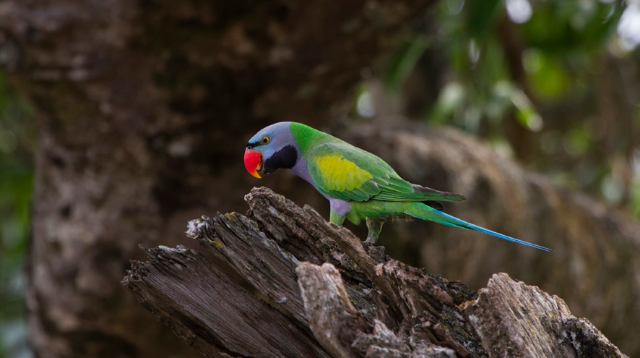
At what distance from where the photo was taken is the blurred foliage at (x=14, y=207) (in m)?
6.70

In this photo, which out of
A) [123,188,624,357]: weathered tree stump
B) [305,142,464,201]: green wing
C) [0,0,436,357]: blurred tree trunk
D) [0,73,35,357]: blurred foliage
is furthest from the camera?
[0,73,35,357]: blurred foliage

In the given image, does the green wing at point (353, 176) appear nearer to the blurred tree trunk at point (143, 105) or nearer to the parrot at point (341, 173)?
the parrot at point (341, 173)

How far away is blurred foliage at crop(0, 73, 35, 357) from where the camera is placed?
22.0 ft

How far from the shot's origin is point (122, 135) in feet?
16.2

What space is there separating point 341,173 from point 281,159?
30cm

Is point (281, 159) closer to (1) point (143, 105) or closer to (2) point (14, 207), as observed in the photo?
(1) point (143, 105)

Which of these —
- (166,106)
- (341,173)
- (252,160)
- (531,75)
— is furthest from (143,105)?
(531,75)

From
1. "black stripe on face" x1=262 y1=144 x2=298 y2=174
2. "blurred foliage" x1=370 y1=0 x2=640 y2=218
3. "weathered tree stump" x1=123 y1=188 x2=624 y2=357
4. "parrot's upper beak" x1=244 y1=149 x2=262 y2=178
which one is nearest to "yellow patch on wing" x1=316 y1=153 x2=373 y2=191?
"black stripe on face" x1=262 y1=144 x2=298 y2=174

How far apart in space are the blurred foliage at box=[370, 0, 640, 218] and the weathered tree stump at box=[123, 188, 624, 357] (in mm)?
4484

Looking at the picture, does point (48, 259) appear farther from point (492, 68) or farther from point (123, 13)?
point (492, 68)

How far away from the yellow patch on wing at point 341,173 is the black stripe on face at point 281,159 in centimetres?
15

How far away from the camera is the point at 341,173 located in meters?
2.78

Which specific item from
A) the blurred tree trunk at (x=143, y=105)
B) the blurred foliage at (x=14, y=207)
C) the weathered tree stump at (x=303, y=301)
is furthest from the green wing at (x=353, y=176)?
the blurred foliage at (x=14, y=207)

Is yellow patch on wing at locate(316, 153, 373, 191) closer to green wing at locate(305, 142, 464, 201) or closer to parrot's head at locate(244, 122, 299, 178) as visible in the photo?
green wing at locate(305, 142, 464, 201)
